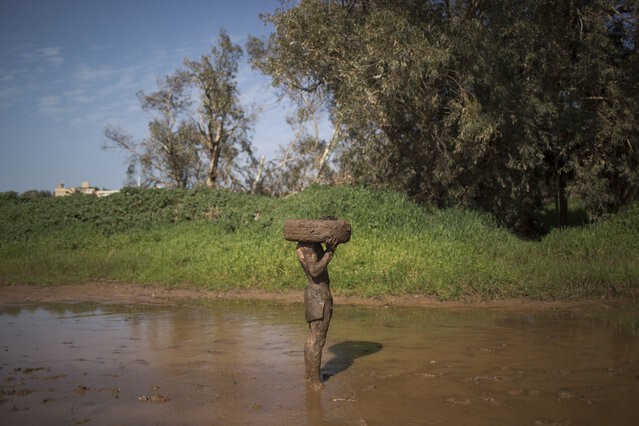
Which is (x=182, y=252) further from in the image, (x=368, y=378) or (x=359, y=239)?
(x=368, y=378)

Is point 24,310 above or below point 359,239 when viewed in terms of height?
below

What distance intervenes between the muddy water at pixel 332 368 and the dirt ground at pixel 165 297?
0.55 metres

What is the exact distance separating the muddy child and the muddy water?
0.27m

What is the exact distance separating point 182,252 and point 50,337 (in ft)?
18.6

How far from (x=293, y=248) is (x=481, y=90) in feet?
20.5

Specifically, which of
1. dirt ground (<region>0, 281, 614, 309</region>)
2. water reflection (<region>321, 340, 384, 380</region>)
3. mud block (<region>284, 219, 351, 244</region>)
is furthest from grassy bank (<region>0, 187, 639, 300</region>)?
mud block (<region>284, 219, 351, 244</region>)

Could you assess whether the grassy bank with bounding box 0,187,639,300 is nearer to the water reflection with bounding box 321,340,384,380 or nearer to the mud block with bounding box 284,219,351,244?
the water reflection with bounding box 321,340,384,380

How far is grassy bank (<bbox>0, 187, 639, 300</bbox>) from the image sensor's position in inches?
421

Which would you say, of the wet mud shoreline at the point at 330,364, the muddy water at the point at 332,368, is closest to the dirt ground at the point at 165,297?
the wet mud shoreline at the point at 330,364

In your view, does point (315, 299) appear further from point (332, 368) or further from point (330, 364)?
point (330, 364)

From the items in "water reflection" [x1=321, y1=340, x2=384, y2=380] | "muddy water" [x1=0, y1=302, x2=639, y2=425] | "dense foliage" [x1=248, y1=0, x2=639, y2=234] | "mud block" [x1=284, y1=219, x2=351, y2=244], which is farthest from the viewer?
"dense foliage" [x1=248, y1=0, x2=639, y2=234]

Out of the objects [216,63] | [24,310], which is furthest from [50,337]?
[216,63]

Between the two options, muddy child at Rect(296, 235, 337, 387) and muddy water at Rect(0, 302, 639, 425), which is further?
muddy child at Rect(296, 235, 337, 387)

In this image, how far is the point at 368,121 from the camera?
15195 mm
